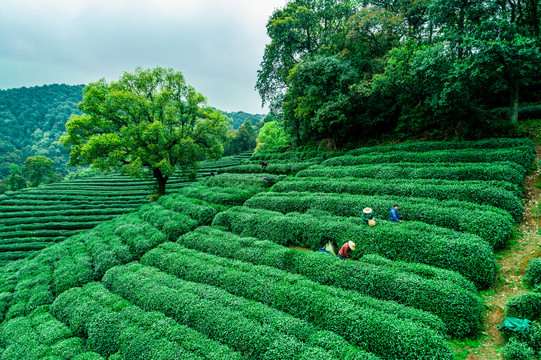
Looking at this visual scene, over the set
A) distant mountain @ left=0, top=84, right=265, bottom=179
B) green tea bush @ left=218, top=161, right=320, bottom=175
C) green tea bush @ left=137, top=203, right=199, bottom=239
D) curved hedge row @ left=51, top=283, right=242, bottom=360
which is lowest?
curved hedge row @ left=51, top=283, right=242, bottom=360

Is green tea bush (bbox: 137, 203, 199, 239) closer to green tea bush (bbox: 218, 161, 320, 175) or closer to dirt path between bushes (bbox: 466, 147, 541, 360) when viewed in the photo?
green tea bush (bbox: 218, 161, 320, 175)

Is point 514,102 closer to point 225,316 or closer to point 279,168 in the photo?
point 279,168

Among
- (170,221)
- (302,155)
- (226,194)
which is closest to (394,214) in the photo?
(226,194)

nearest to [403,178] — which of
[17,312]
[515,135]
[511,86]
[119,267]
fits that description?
[515,135]

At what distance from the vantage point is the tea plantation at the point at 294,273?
20.6 feet

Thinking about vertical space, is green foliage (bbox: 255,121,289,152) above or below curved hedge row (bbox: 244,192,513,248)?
above

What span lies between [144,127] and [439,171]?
2442 cm

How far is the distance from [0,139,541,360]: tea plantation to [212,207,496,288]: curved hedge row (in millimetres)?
48

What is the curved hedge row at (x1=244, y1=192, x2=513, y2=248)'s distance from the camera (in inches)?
345

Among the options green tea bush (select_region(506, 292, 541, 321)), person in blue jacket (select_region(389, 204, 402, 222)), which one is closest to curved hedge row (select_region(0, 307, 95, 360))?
green tea bush (select_region(506, 292, 541, 321))

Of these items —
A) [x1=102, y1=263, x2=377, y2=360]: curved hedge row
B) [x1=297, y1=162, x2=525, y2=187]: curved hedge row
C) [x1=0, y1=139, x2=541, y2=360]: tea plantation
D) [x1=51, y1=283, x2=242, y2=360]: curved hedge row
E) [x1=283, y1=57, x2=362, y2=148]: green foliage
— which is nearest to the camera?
[x1=102, y1=263, x2=377, y2=360]: curved hedge row

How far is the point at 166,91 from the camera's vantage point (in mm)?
22938

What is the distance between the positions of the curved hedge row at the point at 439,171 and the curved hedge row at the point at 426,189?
40.8 inches

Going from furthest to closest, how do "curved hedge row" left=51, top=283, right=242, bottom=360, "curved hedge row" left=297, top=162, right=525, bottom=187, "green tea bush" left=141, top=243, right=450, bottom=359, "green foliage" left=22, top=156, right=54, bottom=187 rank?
"green foliage" left=22, top=156, right=54, bottom=187
"curved hedge row" left=297, top=162, right=525, bottom=187
"curved hedge row" left=51, top=283, right=242, bottom=360
"green tea bush" left=141, top=243, right=450, bottom=359
